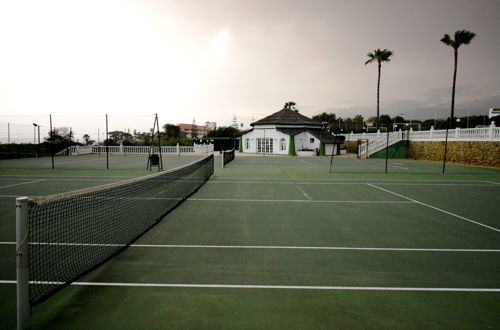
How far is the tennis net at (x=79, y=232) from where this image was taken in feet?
15.2

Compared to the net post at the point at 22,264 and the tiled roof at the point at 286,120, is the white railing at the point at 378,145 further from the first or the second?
the net post at the point at 22,264

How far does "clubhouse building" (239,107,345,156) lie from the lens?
47594 mm

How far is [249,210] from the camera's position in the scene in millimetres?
10688

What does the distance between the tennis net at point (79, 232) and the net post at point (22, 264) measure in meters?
0.03

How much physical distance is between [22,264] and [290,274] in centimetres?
396

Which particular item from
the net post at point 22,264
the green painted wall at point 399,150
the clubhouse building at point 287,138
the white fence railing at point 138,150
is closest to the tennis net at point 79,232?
the net post at point 22,264

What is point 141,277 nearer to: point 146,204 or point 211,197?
point 146,204

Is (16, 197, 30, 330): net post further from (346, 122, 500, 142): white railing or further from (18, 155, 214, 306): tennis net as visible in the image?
(346, 122, 500, 142): white railing

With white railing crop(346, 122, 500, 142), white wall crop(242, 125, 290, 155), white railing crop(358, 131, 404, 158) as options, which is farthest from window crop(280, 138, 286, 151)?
white railing crop(346, 122, 500, 142)

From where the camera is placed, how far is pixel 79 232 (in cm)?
734

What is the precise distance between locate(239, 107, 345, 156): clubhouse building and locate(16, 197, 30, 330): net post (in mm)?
43413

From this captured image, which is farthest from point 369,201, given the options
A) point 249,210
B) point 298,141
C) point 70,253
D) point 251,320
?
point 298,141

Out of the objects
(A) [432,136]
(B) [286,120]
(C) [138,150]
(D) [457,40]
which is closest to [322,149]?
(B) [286,120]

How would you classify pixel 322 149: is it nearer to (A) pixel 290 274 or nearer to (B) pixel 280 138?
(B) pixel 280 138
